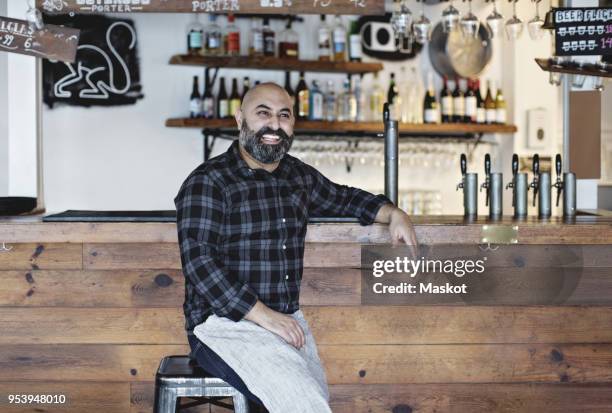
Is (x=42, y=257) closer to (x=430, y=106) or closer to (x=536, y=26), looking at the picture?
(x=536, y=26)

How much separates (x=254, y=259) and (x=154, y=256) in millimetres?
620

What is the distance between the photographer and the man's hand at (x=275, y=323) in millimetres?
2145

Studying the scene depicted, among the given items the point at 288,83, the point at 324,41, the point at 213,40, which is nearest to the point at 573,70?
the point at 324,41

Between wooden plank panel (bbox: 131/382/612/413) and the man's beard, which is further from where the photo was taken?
wooden plank panel (bbox: 131/382/612/413)

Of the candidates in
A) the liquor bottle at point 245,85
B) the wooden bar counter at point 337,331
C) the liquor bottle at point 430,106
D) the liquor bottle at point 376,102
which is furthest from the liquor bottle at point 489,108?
the wooden bar counter at point 337,331

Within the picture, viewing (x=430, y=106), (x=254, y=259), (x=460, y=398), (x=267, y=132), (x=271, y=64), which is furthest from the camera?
(x=430, y=106)

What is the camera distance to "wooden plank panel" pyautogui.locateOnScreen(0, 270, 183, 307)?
275 cm

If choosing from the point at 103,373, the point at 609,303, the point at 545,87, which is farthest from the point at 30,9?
the point at 545,87

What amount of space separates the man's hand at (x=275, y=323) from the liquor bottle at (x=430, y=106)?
3.01 meters

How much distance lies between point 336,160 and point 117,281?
2489 millimetres

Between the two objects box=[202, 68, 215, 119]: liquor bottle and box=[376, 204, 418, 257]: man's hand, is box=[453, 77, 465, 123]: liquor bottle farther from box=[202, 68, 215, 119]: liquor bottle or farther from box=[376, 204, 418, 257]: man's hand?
box=[376, 204, 418, 257]: man's hand

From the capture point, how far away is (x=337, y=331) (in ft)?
9.07

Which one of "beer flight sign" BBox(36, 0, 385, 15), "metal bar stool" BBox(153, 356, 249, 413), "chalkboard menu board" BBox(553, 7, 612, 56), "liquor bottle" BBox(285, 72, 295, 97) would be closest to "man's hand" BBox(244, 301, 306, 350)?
"metal bar stool" BBox(153, 356, 249, 413)

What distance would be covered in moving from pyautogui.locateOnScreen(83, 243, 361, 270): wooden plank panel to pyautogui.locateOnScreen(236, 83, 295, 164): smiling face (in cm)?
48
